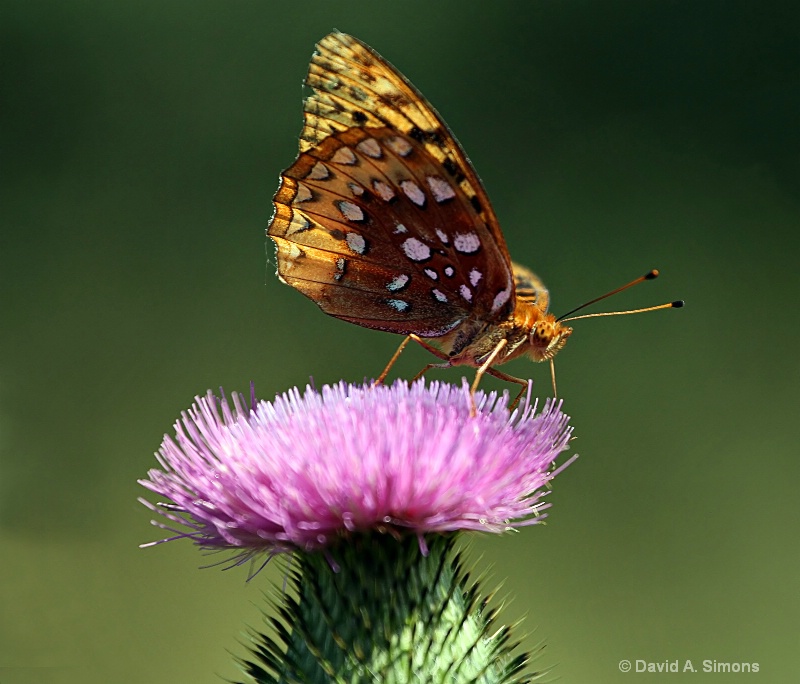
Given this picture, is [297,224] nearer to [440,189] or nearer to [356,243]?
[356,243]

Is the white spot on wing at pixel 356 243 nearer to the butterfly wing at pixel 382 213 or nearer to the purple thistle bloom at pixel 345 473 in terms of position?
the butterfly wing at pixel 382 213

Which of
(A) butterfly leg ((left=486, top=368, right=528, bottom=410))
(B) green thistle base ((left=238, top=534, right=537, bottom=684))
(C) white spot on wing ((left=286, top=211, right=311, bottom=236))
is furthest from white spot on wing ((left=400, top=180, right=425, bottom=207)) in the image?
(B) green thistle base ((left=238, top=534, right=537, bottom=684))

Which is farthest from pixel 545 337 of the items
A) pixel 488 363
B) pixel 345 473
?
pixel 345 473

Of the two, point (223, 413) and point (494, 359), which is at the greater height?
point (494, 359)

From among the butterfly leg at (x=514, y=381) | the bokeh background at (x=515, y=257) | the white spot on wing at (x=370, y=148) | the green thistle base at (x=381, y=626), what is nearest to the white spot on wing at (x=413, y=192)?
the white spot on wing at (x=370, y=148)

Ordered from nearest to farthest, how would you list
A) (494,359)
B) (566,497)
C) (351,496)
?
(351,496), (494,359), (566,497)

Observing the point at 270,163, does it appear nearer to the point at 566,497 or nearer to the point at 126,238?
the point at 126,238

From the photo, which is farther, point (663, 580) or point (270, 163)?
point (270, 163)

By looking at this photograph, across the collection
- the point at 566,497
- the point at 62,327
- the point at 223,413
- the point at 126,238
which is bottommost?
the point at 223,413

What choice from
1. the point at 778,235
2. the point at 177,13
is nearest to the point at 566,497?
the point at 778,235
